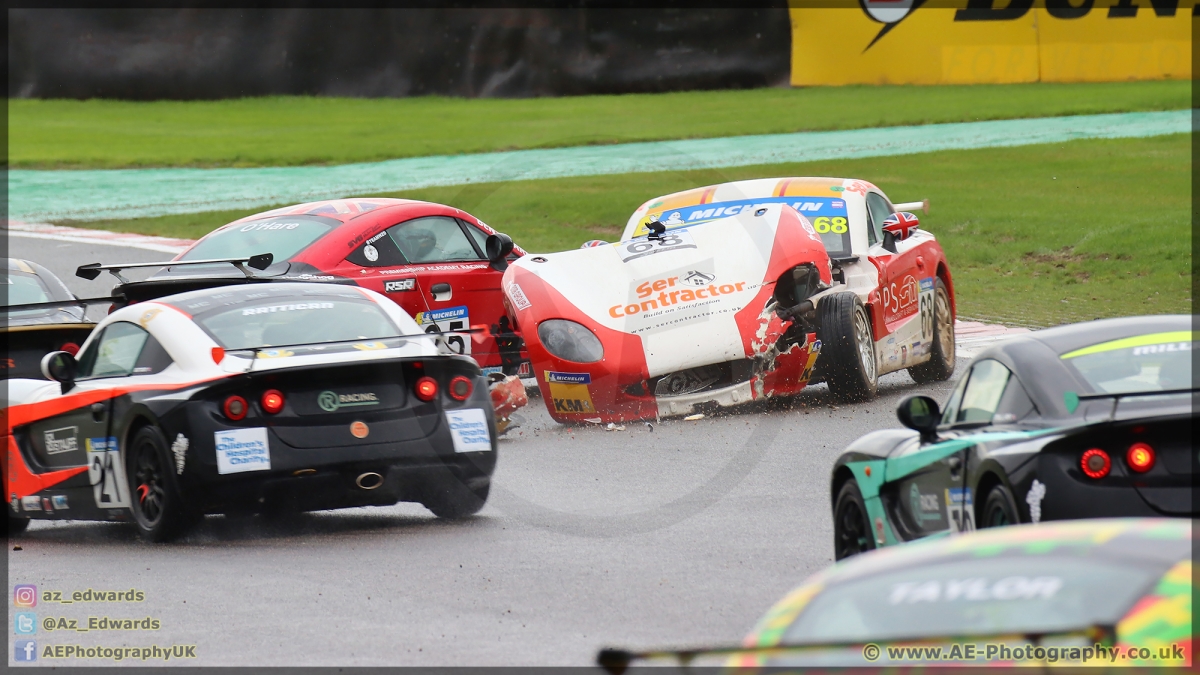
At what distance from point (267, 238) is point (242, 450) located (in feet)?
15.3

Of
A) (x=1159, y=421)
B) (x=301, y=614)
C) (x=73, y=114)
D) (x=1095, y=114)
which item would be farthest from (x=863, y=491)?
(x=73, y=114)

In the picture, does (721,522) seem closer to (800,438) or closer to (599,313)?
(800,438)

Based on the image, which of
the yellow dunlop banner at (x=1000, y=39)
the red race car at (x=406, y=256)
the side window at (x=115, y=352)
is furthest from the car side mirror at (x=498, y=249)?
the yellow dunlop banner at (x=1000, y=39)

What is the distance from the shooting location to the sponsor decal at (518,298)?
11.1 m

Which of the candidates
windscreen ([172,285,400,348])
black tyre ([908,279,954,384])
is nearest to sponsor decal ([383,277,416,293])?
windscreen ([172,285,400,348])

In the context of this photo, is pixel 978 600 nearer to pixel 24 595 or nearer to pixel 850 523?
pixel 850 523

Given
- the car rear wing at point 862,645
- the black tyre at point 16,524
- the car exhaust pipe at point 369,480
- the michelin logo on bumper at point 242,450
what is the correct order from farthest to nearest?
the black tyre at point 16,524, the car exhaust pipe at point 369,480, the michelin logo on bumper at point 242,450, the car rear wing at point 862,645

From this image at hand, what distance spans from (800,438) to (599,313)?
1558 millimetres

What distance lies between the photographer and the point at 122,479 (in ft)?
27.0

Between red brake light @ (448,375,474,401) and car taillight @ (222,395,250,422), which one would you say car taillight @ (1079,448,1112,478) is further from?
car taillight @ (222,395,250,422)

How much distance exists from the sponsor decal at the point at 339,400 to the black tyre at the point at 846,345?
13.0 feet

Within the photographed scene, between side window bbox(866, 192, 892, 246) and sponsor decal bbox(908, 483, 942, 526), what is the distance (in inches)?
245

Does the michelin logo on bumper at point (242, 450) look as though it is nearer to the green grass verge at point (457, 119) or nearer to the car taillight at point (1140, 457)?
the car taillight at point (1140, 457)

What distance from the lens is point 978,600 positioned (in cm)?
298
